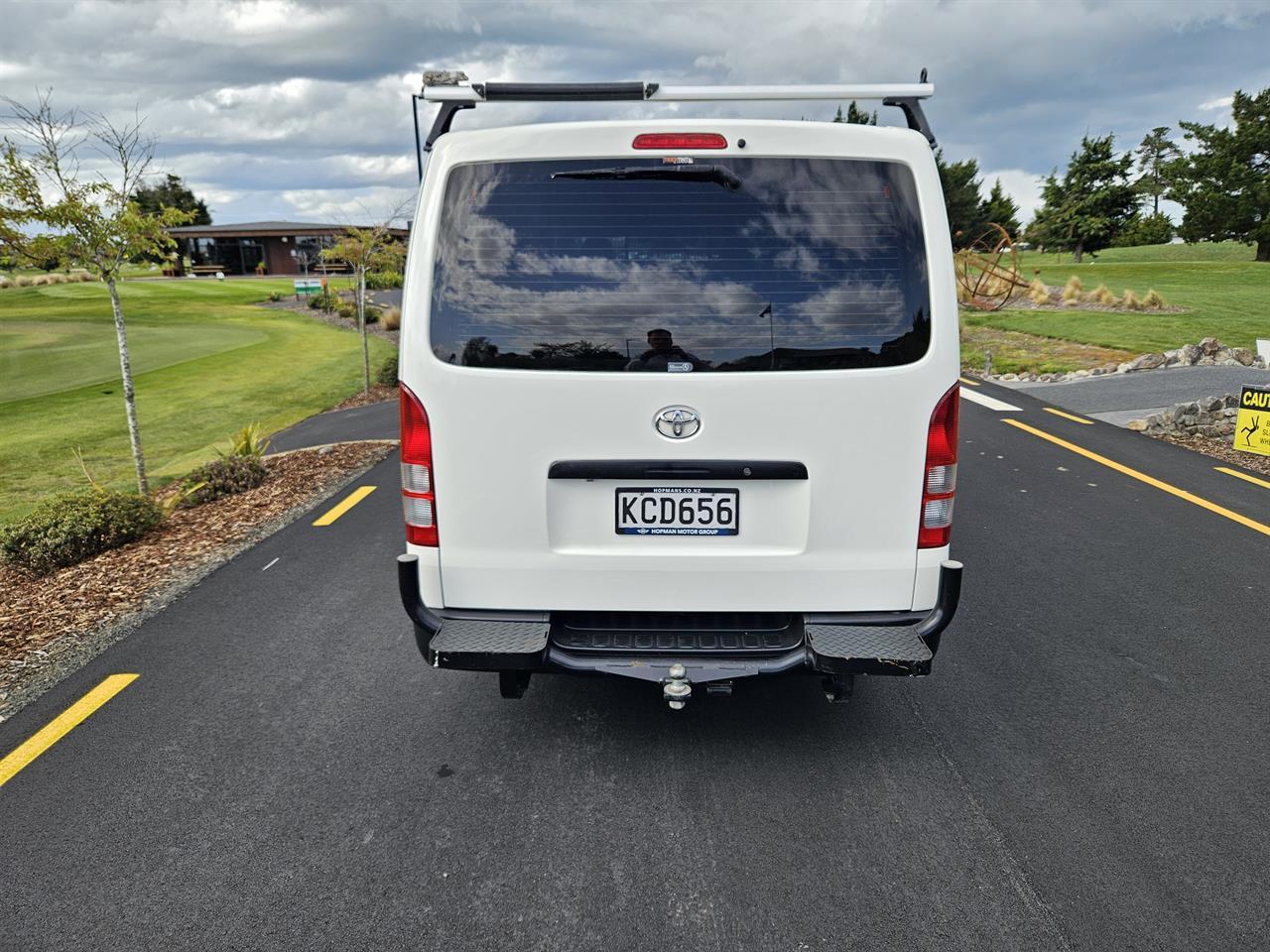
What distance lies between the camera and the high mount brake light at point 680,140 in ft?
9.35

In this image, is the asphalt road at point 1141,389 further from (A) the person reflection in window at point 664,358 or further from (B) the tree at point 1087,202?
(B) the tree at point 1087,202

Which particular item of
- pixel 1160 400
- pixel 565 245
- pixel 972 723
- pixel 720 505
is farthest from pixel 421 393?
pixel 1160 400

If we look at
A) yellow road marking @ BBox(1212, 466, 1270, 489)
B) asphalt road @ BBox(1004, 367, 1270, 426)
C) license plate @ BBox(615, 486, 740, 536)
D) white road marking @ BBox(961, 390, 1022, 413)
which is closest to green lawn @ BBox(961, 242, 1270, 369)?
asphalt road @ BBox(1004, 367, 1270, 426)

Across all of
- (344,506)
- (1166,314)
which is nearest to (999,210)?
(1166,314)

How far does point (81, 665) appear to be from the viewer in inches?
169

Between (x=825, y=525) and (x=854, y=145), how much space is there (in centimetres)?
133

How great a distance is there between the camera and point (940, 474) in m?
2.99

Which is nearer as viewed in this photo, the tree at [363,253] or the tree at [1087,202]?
the tree at [363,253]

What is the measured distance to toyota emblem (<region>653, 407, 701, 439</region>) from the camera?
Answer: 2875 millimetres

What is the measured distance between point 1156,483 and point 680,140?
689 cm

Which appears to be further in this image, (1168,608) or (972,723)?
(1168,608)

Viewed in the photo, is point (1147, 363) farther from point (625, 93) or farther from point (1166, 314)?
point (625, 93)

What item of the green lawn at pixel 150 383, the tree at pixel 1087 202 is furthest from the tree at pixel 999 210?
the green lawn at pixel 150 383

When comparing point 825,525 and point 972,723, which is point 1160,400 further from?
point 825,525
